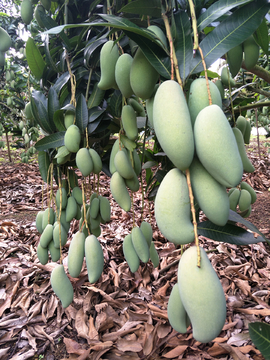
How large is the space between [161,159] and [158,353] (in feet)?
2.34

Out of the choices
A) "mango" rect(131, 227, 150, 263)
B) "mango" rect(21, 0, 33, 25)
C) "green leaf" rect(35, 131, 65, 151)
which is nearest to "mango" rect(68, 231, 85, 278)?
"mango" rect(131, 227, 150, 263)

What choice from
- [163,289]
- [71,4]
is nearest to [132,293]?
[163,289]

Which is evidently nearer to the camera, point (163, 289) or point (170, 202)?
point (170, 202)

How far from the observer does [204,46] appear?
1.33 ft

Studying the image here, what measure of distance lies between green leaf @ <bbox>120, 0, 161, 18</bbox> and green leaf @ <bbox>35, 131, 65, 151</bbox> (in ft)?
1.25

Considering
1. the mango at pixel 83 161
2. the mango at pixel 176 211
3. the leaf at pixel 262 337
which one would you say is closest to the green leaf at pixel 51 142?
the mango at pixel 83 161

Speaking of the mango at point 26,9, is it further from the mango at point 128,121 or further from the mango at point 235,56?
the mango at point 235,56

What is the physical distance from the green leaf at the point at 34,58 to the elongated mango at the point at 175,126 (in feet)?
2.07

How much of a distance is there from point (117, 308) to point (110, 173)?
0.68 meters

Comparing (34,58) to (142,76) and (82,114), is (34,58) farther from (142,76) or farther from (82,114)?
(142,76)

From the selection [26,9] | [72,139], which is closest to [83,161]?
[72,139]

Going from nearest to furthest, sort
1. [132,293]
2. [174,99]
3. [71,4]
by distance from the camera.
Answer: [174,99], [71,4], [132,293]

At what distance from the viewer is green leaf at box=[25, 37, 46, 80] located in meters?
0.79

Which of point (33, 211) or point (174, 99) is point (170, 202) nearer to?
point (174, 99)
